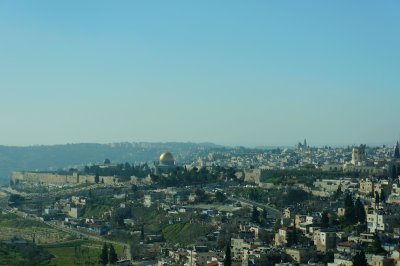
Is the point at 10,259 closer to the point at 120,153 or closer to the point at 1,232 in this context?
the point at 1,232

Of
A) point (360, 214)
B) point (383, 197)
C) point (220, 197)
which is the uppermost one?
Result: point (383, 197)

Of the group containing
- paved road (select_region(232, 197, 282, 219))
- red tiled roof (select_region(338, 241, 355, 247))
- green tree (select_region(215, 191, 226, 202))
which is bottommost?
red tiled roof (select_region(338, 241, 355, 247))

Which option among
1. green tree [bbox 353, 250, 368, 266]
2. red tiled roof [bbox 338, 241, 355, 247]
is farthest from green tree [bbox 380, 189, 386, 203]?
green tree [bbox 353, 250, 368, 266]

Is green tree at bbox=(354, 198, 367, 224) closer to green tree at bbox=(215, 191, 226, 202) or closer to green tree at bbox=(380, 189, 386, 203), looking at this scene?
green tree at bbox=(380, 189, 386, 203)

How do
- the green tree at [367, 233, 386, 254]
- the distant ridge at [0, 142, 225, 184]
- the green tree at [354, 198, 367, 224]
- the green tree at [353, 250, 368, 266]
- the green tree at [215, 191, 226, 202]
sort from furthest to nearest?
the distant ridge at [0, 142, 225, 184] → the green tree at [215, 191, 226, 202] → the green tree at [354, 198, 367, 224] → the green tree at [367, 233, 386, 254] → the green tree at [353, 250, 368, 266]

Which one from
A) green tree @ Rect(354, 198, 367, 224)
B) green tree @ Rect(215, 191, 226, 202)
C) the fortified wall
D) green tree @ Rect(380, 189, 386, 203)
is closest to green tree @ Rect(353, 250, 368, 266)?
green tree @ Rect(354, 198, 367, 224)

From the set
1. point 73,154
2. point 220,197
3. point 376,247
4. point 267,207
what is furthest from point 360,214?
point 73,154

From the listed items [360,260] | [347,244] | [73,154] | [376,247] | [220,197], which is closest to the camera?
[360,260]

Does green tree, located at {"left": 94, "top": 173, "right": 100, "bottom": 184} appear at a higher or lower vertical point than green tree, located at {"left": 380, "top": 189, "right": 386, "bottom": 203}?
lower

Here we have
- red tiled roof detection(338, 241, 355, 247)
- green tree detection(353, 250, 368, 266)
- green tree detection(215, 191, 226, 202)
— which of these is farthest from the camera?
green tree detection(215, 191, 226, 202)

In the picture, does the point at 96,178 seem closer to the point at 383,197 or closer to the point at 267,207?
the point at 267,207

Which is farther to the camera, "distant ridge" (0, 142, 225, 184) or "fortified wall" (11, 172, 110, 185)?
"distant ridge" (0, 142, 225, 184)

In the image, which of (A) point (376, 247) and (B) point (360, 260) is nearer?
(B) point (360, 260)
